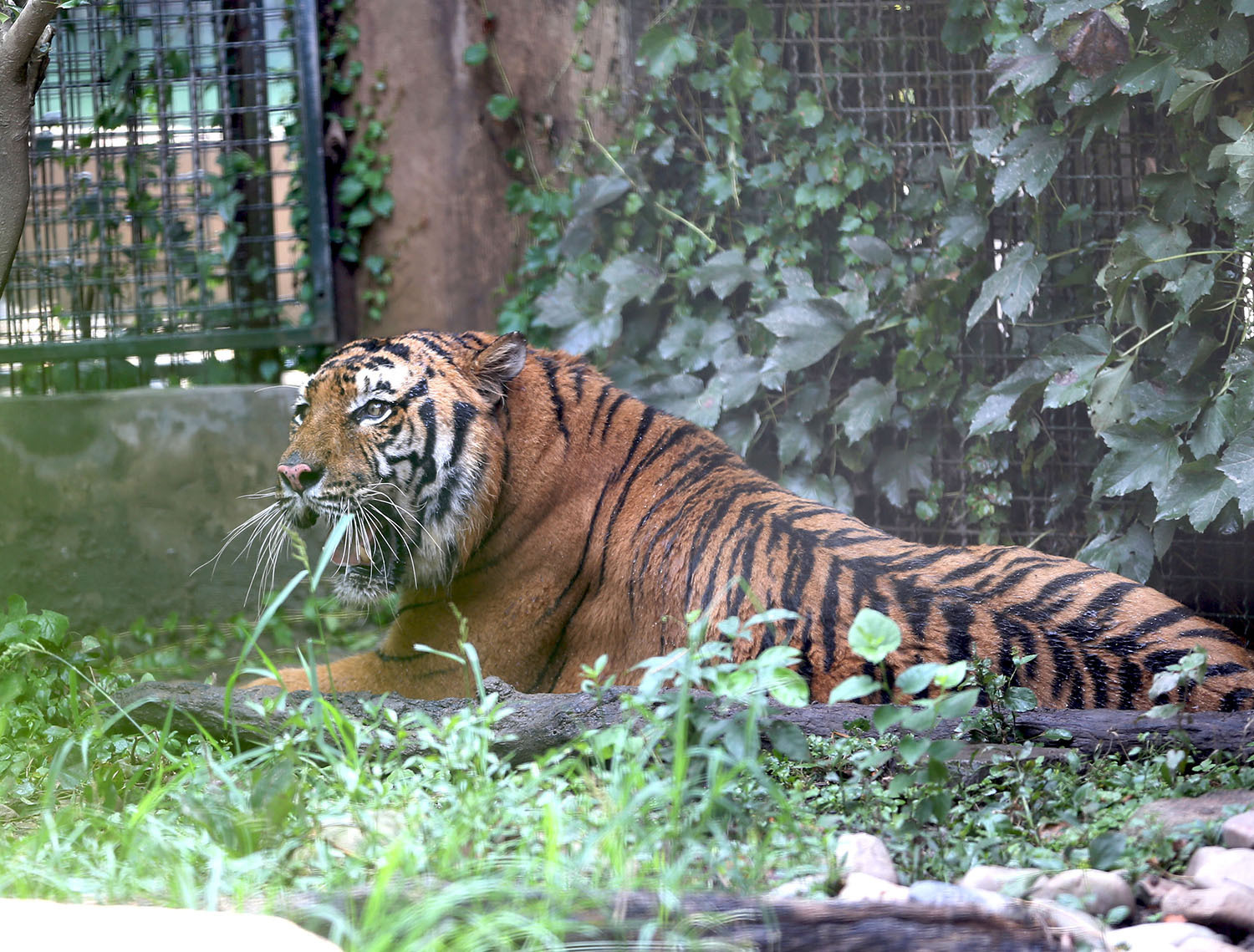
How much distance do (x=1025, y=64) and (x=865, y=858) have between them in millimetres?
2817

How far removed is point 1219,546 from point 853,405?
1.34m

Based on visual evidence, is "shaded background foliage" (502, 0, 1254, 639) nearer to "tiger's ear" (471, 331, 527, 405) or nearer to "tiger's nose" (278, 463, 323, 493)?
"tiger's ear" (471, 331, 527, 405)

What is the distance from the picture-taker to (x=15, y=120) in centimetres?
281

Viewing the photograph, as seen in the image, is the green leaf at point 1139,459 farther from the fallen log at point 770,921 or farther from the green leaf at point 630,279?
the fallen log at point 770,921

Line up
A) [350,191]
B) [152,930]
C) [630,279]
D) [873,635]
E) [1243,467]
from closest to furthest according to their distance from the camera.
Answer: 1. [152,930]
2. [873,635]
3. [1243,467]
4. [630,279]
5. [350,191]

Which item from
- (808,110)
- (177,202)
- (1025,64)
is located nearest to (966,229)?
(1025,64)

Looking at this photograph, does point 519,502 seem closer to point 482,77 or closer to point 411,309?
point 411,309

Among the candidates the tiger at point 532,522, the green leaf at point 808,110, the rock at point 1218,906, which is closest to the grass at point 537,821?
the rock at point 1218,906

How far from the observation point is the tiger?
3014 millimetres

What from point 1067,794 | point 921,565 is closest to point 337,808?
point 1067,794

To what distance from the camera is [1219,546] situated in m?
4.04

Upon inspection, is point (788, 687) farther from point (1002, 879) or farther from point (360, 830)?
point (360, 830)

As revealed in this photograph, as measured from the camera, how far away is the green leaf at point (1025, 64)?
3.71 metres

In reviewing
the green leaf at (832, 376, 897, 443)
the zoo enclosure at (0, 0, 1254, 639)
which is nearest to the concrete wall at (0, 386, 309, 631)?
the zoo enclosure at (0, 0, 1254, 639)
